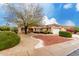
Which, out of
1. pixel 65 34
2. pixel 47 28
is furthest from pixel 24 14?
pixel 65 34

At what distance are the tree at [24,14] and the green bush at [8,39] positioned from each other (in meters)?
0.09

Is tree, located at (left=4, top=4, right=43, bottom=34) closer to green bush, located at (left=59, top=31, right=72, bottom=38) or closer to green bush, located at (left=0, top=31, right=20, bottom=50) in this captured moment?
green bush, located at (left=0, top=31, right=20, bottom=50)

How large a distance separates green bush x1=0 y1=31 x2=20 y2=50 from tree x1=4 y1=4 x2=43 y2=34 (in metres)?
0.09

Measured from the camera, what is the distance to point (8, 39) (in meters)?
1.39

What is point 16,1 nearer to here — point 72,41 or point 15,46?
point 15,46

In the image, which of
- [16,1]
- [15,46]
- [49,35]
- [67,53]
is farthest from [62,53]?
[16,1]

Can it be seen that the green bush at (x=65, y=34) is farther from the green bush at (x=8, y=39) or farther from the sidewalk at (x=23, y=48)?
the green bush at (x=8, y=39)

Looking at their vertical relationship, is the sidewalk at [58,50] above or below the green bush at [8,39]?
below

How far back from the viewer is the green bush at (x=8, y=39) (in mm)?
1384

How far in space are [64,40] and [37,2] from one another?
35cm

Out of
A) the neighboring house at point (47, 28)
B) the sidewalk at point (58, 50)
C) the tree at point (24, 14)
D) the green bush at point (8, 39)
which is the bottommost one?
the sidewalk at point (58, 50)

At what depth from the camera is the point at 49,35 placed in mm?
1436

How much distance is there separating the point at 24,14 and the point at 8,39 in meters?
0.22

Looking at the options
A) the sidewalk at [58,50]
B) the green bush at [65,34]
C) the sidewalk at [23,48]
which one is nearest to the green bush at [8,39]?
the sidewalk at [23,48]
